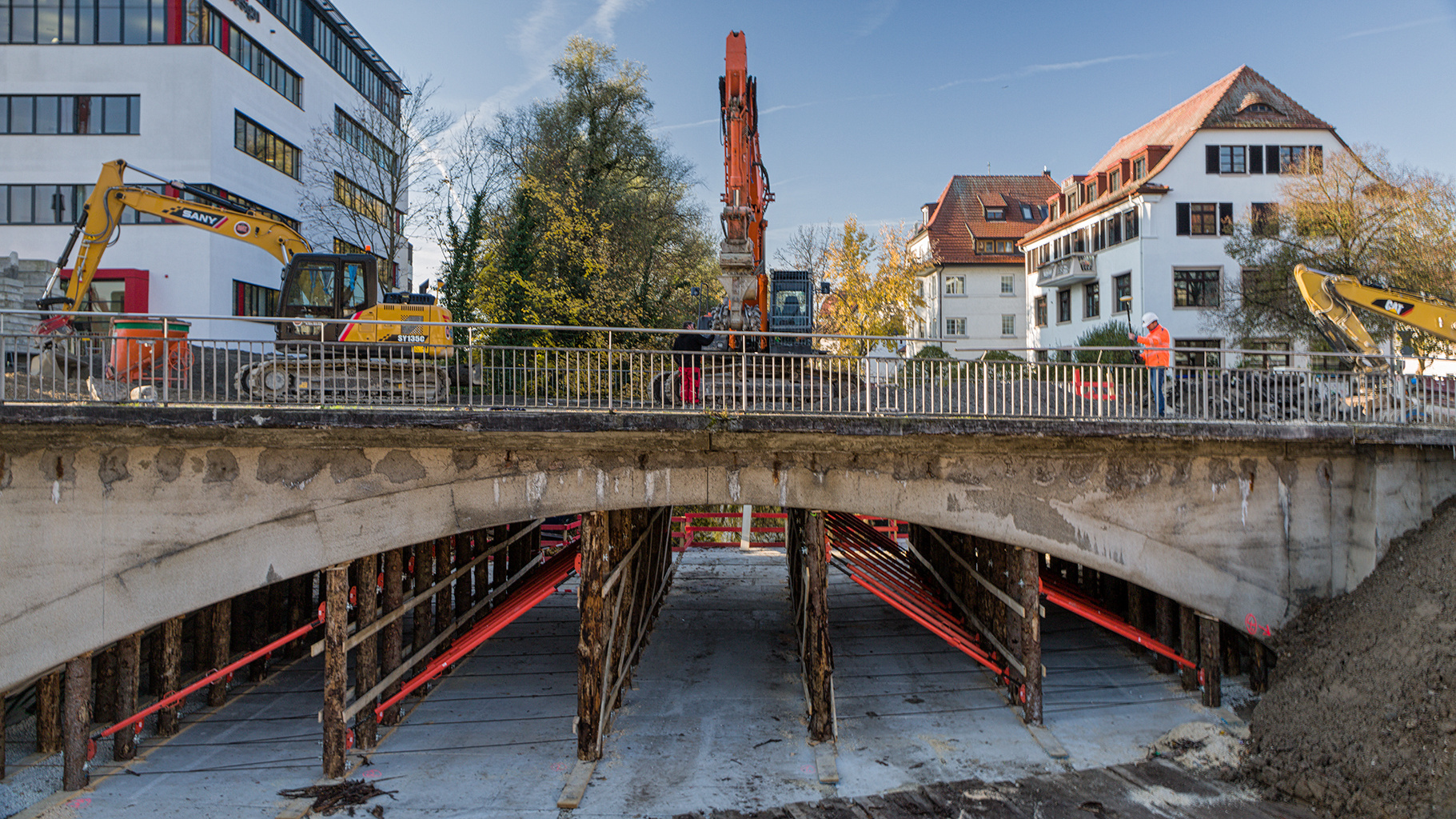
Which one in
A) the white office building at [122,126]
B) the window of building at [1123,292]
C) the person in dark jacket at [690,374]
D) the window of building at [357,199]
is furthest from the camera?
the window of building at [1123,292]

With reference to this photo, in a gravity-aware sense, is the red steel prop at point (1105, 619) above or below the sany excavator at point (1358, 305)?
below

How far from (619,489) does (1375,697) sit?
868cm

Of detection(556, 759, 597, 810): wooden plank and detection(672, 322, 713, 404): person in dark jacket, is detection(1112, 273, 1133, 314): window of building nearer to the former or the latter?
detection(672, 322, 713, 404): person in dark jacket

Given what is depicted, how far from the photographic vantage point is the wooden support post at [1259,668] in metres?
11.7

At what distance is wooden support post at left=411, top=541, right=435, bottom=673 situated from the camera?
464 inches

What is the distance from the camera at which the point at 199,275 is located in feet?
81.4

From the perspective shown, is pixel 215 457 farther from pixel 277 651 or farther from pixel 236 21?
pixel 236 21

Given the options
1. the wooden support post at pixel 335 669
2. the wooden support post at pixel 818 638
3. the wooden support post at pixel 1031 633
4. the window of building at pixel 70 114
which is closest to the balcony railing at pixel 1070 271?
the wooden support post at pixel 1031 633

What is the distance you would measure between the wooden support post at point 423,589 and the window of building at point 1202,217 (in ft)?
96.5

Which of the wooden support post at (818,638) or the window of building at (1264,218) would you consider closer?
the wooden support post at (818,638)

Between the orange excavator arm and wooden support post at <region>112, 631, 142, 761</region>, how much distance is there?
6.29 meters

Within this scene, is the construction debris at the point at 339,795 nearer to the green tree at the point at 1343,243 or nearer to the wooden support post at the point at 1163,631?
the wooden support post at the point at 1163,631

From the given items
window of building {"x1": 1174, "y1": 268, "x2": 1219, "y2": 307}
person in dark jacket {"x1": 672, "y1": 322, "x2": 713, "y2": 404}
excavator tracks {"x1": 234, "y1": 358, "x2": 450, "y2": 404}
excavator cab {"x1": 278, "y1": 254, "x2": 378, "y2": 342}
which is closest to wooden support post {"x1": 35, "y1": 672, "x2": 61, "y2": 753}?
excavator tracks {"x1": 234, "y1": 358, "x2": 450, "y2": 404}

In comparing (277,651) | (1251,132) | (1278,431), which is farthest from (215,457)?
(1251,132)
